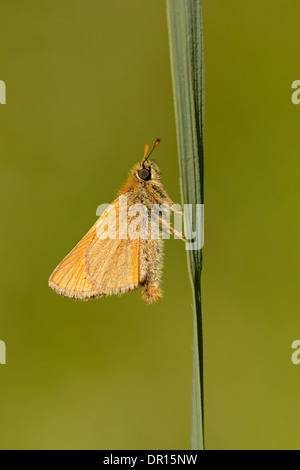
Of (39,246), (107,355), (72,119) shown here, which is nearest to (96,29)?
(72,119)

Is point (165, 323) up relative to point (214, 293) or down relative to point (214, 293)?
down

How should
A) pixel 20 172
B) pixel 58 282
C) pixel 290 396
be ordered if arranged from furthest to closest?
1. pixel 20 172
2. pixel 290 396
3. pixel 58 282

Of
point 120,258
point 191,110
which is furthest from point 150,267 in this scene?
point 191,110

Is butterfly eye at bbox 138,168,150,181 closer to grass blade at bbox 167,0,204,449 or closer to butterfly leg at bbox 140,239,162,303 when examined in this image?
butterfly leg at bbox 140,239,162,303

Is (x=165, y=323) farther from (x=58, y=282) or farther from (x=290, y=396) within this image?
(x=58, y=282)

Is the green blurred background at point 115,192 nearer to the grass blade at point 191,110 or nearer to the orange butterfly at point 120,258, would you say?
the orange butterfly at point 120,258

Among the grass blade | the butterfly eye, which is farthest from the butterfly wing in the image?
the grass blade

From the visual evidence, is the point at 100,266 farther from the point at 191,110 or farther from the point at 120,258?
the point at 191,110

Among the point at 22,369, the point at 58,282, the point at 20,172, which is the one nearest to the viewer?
the point at 58,282
